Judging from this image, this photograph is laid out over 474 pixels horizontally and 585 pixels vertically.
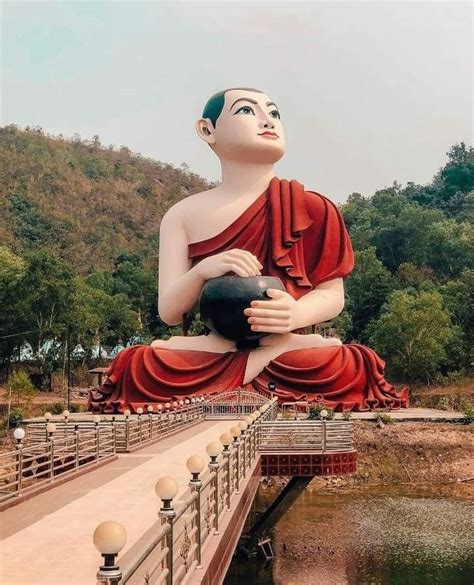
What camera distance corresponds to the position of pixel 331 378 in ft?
67.6

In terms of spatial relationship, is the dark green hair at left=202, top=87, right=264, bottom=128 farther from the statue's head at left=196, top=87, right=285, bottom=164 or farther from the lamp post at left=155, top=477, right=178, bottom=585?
the lamp post at left=155, top=477, right=178, bottom=585

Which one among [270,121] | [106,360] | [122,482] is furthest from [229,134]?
[106,360]

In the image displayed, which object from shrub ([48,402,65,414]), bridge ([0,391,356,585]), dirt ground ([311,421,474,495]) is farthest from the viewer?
shrub ([48,402,65,414])

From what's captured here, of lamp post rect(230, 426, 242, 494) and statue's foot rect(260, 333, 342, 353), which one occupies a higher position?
statue's foot rect(260, 333, 342, 353)

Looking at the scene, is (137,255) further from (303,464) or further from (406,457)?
(303,464)

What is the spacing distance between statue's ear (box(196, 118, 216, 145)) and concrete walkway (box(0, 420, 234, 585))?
1390cm

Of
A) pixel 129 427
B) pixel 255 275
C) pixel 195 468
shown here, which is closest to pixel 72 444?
pixel 129 427

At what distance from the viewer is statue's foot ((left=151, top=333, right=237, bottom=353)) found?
21547 millimetres

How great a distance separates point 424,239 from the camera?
47969 mm

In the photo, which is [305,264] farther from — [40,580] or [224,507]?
[40,580]

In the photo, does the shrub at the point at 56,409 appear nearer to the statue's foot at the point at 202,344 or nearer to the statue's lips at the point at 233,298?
the statue's foot at the point at 202,344

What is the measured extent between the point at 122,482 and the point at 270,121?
51.0 feet

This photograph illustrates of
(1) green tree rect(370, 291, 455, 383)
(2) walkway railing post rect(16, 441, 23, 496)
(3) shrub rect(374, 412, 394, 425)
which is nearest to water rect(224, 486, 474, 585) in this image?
(3) shrub rect(374, 412, 394, 425)

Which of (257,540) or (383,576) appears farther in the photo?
(257,540)
